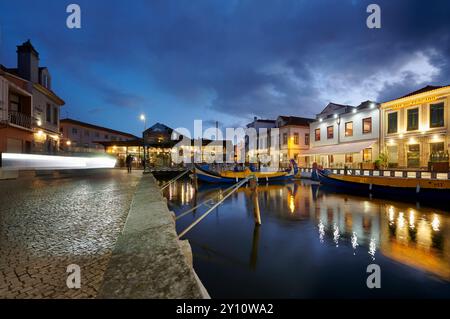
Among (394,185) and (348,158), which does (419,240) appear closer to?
(394,185)

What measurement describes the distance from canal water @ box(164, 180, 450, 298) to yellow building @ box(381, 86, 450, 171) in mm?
9611

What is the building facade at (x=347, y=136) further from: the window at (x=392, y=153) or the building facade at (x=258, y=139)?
the building facade at (x=258, y=139)

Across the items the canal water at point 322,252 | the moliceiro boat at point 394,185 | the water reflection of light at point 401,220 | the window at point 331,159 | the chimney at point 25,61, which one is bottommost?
the canal water at point 322,252

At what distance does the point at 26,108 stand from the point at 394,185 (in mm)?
31843

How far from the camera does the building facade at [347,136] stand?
23141 mm

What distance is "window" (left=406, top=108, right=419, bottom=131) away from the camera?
19647 mm

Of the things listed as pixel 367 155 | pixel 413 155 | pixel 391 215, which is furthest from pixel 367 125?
pixel 391 215

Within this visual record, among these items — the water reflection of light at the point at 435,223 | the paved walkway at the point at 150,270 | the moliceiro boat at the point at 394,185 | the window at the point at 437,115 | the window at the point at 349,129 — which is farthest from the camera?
the window at the point at 349,129

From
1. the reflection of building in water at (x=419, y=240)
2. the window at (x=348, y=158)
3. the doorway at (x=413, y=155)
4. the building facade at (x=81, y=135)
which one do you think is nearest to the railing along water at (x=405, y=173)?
the doorway at (x=413, y=155)

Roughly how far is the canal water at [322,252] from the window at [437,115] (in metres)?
11.0

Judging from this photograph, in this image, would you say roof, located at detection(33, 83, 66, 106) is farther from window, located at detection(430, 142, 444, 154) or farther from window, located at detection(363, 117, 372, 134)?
window, located at detection(430, 142, 444, 154)

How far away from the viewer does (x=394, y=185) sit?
15.5 meters

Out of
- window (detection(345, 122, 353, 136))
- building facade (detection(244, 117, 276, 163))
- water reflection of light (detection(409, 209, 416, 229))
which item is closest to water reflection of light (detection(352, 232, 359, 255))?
water reflection of light (detection(409, 209, 416, 229))
